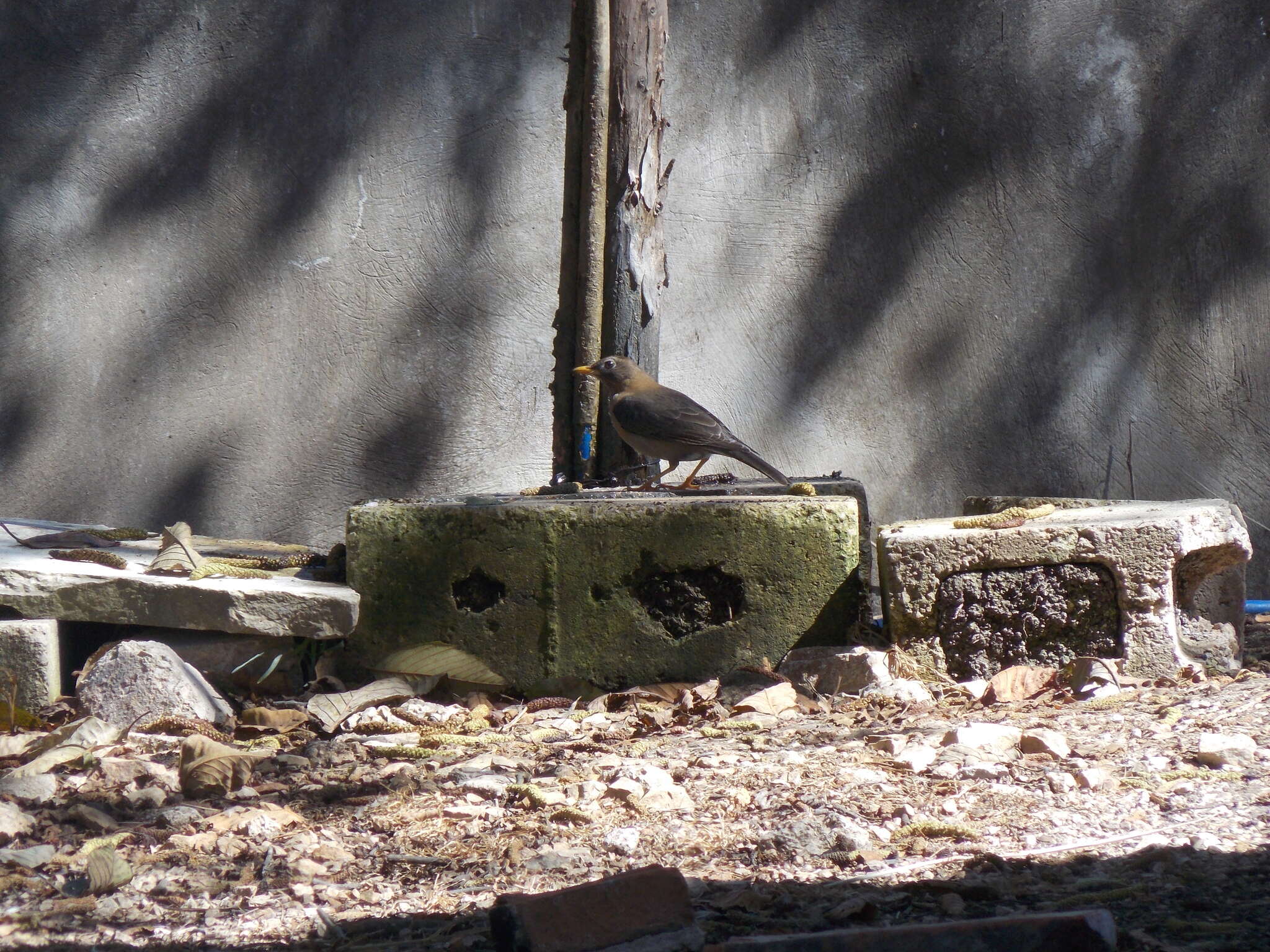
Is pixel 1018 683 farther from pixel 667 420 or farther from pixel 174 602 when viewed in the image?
pixel 174 602

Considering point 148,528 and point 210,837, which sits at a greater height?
point 148,528

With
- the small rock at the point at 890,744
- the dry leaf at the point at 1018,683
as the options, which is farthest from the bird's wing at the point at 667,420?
the small rock at the point at 890,744

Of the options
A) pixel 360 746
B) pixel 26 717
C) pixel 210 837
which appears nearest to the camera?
pixel 210 837

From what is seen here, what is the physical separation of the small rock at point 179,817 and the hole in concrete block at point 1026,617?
2264 mm

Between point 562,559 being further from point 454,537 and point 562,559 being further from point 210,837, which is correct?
point 210,837

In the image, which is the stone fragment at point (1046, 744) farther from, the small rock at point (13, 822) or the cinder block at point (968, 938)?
the small rock at point (13, 822)

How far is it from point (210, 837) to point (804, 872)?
49.9 inches

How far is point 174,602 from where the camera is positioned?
3.86 meters

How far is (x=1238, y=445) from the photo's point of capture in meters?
6.00

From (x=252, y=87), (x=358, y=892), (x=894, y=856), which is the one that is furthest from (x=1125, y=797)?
(x=252, y=87)

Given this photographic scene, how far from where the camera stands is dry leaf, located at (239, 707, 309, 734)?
141 inches

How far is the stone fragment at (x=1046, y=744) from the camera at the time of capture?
10.0ft

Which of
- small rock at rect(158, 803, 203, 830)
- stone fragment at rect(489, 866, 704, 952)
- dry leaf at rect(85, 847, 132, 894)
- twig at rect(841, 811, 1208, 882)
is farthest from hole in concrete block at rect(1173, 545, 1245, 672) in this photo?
dry leaf at rect(85, 847, 132, 894)

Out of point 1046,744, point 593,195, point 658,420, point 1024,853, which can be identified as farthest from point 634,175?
point 1024,853
